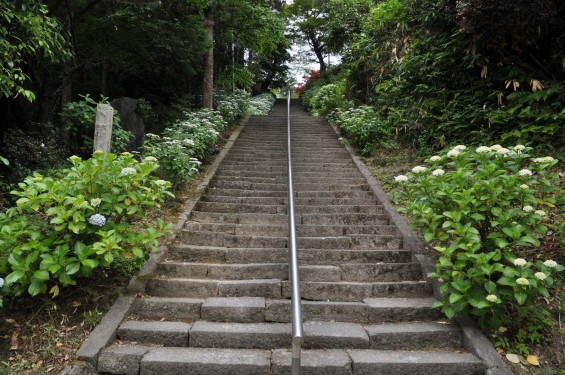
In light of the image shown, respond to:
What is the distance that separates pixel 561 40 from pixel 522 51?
467 millimetres

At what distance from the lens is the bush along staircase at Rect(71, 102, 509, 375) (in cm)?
277

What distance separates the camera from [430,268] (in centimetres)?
379

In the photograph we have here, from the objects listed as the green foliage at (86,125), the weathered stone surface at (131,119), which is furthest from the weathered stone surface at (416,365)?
the weathered stone surface at (131,119)

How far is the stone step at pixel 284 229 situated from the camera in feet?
15.7

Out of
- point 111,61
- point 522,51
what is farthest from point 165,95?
point 522,51

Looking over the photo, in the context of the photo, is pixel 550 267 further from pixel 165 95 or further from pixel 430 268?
pixel 165 95

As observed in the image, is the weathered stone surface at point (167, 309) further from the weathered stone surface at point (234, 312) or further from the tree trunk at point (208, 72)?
the tree trunk at point (208, 72)

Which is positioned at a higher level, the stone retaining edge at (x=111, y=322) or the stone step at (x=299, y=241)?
the stone step at (x=299, y=241)

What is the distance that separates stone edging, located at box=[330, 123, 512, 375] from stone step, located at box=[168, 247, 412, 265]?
8.3 inches

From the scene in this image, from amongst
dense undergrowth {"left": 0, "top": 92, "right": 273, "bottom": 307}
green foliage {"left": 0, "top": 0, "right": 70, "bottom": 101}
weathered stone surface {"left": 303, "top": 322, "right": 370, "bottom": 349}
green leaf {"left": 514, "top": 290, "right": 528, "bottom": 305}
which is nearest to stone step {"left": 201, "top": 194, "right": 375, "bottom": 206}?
dense undergrowth {"left": 0, "top": 92, "right": 273, "bottom": 307}

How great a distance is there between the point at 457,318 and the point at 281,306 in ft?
4.70

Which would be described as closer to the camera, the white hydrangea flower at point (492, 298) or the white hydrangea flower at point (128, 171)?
the white hydrangea flower at point (492, 298)

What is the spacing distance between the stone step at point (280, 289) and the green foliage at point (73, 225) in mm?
584

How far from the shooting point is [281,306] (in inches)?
130
